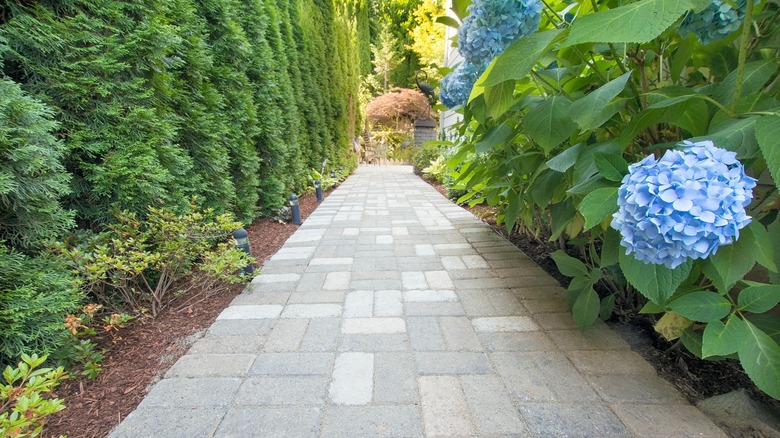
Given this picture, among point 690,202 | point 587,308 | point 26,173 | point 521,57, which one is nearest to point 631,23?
point 521,57

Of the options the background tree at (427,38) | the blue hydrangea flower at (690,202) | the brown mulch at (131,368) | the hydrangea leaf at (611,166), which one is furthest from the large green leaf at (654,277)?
the background tree at (427,38)

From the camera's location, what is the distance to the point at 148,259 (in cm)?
149

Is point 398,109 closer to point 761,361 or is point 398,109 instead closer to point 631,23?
point 631,23

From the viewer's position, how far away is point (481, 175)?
7.04ft

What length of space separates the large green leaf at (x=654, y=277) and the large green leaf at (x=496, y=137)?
76 cm

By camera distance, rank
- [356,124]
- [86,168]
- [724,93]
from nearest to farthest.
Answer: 1. [724,93]
2. [86,168]
3. [356,124]

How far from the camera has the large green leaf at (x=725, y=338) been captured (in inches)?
32.0

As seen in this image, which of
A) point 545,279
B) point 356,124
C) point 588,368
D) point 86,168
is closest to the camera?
point 588,368

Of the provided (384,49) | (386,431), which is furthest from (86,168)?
(384,49)

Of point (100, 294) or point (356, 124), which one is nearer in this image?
point (100, 294)

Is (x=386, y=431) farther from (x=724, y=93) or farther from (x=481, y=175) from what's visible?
(x=481, y=175)

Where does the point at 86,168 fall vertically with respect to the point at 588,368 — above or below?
above

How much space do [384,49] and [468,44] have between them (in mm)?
16283

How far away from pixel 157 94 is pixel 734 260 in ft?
8.46
